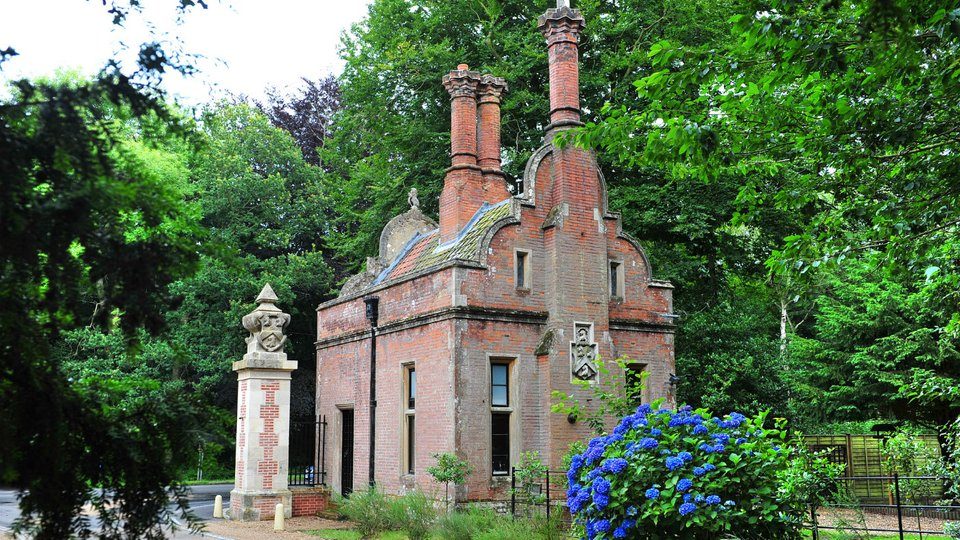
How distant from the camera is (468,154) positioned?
19.9 m

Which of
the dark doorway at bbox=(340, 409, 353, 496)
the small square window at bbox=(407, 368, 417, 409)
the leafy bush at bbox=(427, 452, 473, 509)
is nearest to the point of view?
the leafy bush at bbox=(427, 452, 473, 509)

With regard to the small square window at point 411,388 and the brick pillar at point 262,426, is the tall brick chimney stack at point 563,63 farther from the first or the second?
the brick pillar at point 262,426

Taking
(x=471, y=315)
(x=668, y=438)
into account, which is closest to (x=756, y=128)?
(x=668, y=438)

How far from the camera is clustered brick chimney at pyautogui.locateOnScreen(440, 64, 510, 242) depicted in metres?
19.6

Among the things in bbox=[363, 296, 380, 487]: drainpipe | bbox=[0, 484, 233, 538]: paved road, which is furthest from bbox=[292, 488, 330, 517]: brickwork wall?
bbox=[0, 484, 233, 538]: paved road

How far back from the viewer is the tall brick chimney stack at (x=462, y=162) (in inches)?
771

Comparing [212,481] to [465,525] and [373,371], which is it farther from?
[465,525]

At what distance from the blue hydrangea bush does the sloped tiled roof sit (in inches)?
313

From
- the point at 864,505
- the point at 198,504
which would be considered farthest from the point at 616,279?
the point at 198,504

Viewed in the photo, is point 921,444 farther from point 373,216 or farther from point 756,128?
point 373,216

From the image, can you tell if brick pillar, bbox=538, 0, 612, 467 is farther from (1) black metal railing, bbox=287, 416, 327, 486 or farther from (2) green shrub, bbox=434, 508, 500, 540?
(1) black metal railing, bbox=287, 416, 327, 486

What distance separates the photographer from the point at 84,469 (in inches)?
182

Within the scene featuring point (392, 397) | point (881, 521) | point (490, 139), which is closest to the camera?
point (881, 521)

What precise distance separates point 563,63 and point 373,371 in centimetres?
789
